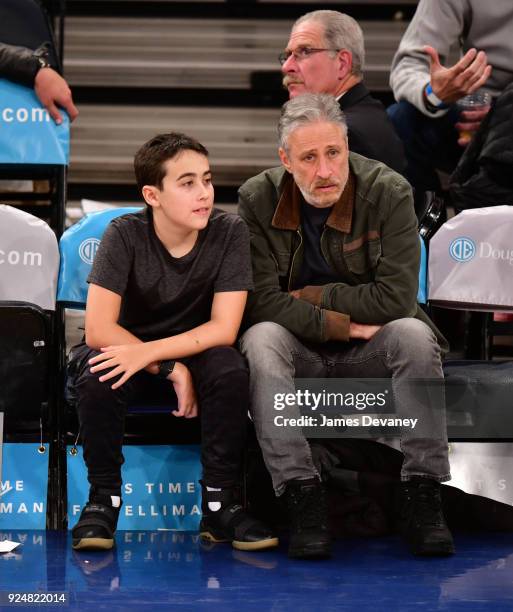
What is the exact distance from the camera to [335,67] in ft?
11.2

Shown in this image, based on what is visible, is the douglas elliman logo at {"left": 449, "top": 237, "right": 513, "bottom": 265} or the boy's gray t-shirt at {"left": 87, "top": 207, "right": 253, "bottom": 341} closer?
the boy's gray t-shirt at {"left": 87, "top": 207, "right": 253, "bottom": 341}

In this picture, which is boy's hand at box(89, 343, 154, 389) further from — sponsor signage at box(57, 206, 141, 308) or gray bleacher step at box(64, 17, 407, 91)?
gray bleacher step at box(64, 17, 407, 91)

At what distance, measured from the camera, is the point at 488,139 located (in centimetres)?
343

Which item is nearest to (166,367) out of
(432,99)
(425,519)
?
(425,519)

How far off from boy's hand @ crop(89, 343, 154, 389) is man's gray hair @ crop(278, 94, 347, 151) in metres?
0.65

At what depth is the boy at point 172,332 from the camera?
2576 mm

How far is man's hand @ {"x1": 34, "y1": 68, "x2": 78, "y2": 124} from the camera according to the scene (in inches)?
130

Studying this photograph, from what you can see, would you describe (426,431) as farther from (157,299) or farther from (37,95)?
(37,95)

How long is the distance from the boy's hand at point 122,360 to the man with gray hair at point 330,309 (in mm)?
249

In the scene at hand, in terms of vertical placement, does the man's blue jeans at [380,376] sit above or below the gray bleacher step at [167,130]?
below

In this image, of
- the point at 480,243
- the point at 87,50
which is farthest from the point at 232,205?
the point at 480,243

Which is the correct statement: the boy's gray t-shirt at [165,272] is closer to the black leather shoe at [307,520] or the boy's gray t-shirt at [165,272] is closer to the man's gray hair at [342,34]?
the black leather shoe at [307,520]

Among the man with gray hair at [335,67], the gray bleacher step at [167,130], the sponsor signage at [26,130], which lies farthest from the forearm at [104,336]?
Result: the gray bleacher step at [167,130]

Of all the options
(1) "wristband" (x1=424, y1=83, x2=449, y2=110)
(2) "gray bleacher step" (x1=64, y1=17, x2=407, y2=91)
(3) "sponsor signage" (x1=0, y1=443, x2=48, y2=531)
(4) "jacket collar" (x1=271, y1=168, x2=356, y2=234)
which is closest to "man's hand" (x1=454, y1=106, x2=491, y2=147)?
(1) "wristband" (x1=424, y1=83, x2=449, y2=110)
